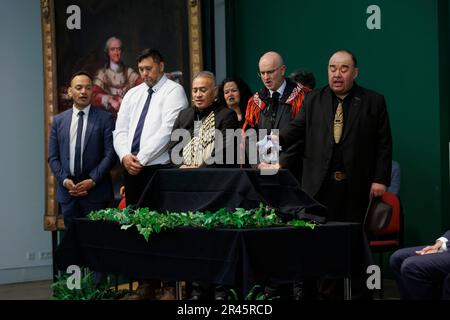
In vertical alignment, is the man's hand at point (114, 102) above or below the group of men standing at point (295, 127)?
above

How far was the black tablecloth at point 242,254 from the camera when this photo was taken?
4621mm

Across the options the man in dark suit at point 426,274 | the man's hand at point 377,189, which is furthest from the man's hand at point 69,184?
the man in dark suit at point 426,274

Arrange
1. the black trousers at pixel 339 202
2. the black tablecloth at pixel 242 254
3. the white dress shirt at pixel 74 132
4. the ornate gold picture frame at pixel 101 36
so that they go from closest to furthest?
the black tablecloth at pixel 242 254
the black trousers at pixel 339 202
the white dress shirt at pixel 74 132
the ornate gold picture frame at pixel 101 36

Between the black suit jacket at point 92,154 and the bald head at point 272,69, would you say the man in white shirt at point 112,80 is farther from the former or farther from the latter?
the bald head at point 272,69

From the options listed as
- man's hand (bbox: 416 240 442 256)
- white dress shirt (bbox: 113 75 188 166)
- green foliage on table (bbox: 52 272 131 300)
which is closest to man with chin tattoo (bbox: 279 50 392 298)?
man's hand (bbox: 416 240 442 256)


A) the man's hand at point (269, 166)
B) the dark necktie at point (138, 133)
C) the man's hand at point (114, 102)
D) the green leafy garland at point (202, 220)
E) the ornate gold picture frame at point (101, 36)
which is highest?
the ornate gold picture frame at point (101, 36)

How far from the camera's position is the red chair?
7.18 metres

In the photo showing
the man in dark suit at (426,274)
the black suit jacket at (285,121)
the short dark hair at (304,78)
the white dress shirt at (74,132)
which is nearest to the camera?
the man in dark suit at (426,274)

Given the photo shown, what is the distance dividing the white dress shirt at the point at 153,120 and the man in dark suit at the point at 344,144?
0.97m

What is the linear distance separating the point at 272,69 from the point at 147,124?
1107 millimetres

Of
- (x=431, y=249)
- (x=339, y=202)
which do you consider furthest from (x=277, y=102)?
(x=431, y=249)

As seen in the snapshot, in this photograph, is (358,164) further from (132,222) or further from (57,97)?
(57,97)

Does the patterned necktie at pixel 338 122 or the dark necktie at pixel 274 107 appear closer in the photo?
the patterned necktie at pixel 338 122
